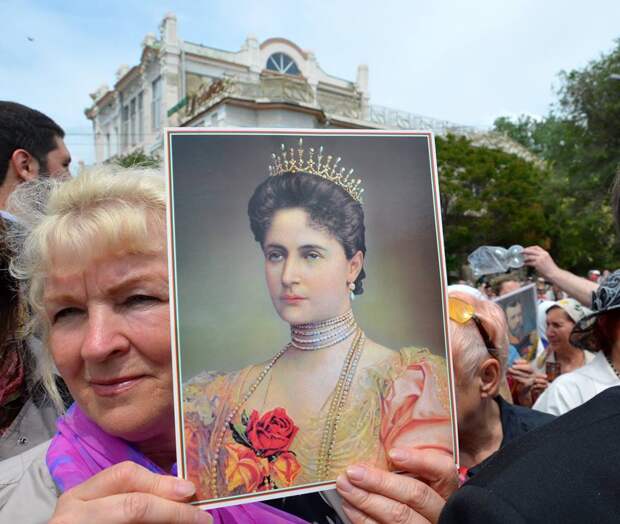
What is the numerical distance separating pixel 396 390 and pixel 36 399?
1.10 m

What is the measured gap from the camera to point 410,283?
1150 mm

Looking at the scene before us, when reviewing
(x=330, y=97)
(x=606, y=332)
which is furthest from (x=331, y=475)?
(x=330, y=97)

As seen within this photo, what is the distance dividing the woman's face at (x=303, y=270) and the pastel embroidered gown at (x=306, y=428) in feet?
0.43

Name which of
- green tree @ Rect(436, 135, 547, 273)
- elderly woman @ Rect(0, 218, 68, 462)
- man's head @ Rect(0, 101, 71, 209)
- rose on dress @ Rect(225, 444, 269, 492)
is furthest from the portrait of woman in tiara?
green tree @ Rect(436, 135, 547, 273)

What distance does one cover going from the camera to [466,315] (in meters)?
2.15

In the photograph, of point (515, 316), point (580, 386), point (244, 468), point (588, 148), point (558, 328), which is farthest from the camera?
point (588, 148)

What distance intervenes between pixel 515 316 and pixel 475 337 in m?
1.89

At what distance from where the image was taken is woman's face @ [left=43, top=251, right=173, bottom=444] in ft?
3.51

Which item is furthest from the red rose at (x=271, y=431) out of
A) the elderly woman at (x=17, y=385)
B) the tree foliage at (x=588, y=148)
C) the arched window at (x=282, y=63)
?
the arched window at (x=282, y=63)

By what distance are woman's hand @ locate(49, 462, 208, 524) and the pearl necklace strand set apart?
7 centimetres

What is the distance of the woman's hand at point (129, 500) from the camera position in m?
0.91

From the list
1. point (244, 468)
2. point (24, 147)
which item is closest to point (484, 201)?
point (24, 147)

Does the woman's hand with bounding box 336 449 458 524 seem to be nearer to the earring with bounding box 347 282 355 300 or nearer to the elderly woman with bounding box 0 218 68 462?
the earring with bounding box 347 282 355 300

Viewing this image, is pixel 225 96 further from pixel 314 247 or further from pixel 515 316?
pixel 314 247
